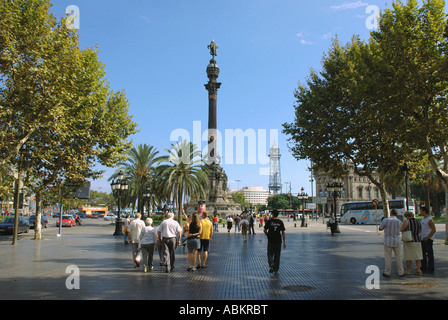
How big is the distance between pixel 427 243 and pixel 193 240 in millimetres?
6544

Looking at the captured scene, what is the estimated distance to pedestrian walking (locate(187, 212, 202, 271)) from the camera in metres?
10.0

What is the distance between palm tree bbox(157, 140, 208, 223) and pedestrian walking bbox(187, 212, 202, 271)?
22.3 metres

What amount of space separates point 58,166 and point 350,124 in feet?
60.5

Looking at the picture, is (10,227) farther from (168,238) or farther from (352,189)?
(352,189)

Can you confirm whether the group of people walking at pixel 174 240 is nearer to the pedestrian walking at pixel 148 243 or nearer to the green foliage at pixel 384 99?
the pedestrian walking at pixel 148 243

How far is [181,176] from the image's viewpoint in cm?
3306

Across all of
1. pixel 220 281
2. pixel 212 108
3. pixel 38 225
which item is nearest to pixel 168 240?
pixel 220 281

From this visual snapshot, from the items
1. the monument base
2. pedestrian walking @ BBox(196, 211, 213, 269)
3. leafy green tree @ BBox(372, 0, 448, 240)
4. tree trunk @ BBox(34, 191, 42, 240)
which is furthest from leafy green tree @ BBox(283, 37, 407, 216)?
the monument base

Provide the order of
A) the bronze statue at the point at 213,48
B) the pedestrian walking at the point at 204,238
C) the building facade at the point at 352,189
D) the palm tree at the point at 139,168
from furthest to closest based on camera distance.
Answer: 1. the building facade at the point at 352,189
2. the bronze statue at the point at 213,48
3. the palm tree at the point at 139,168
4. the pedestrian walking at the point at 204,238

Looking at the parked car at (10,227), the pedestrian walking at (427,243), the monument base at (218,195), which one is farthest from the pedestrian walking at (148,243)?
the monument base at (218,195)

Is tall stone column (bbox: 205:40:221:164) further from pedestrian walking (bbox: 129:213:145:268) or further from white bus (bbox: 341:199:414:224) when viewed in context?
pedestrian walking (bbox: 129:213:145:268)

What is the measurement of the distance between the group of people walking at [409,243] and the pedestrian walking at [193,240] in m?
5.11

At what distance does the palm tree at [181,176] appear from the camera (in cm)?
3278

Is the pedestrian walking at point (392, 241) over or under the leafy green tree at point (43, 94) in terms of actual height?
under
